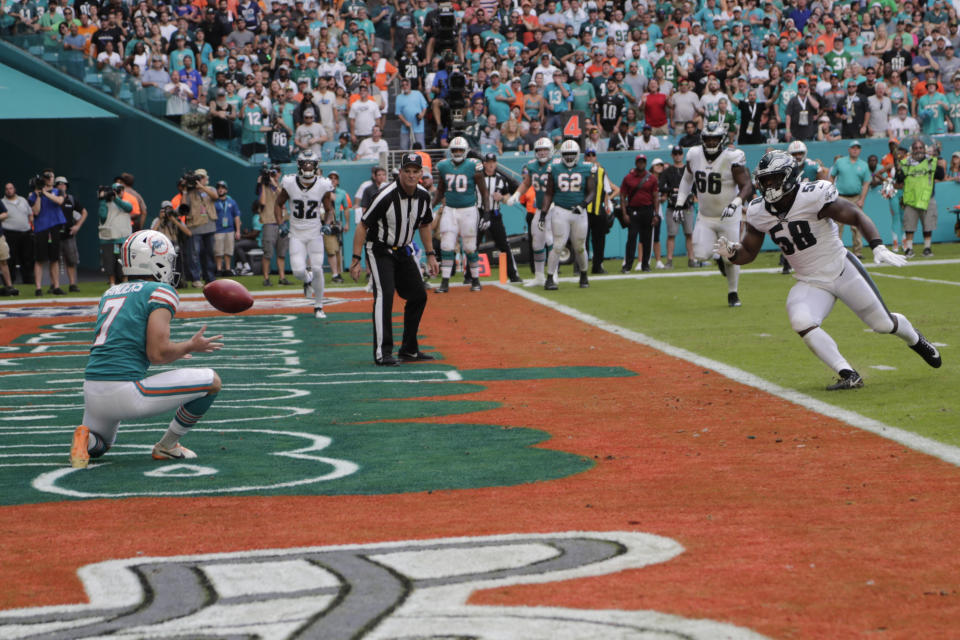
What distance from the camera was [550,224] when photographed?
1922cm

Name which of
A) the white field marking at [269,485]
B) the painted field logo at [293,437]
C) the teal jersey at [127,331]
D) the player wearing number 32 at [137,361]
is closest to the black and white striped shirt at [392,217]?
the painted field logo at [293,437]

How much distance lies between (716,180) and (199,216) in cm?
1040

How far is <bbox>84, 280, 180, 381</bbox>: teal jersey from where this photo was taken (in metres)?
7.17

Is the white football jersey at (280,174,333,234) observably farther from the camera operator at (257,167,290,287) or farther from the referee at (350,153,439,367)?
the camera operator at (257,167,290,287)

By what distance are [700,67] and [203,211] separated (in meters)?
11.2

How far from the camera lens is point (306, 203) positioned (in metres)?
16.5

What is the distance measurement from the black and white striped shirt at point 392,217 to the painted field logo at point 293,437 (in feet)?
4.03

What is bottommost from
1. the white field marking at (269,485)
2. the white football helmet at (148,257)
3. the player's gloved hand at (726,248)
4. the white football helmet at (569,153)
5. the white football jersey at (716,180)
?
the white field marking at (269,485)

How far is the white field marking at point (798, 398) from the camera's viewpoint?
7.07m

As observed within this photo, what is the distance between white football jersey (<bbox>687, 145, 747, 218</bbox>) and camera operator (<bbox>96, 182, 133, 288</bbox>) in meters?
9.95

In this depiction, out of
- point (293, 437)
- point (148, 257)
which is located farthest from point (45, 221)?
point (148, 257)

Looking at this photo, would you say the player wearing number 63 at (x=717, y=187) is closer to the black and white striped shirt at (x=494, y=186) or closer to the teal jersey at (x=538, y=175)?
the teal jersey at (x=538, y=175)

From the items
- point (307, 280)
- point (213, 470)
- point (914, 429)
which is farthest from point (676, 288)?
point (213, 470)

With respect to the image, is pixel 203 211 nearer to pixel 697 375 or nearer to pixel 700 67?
pixel 700 67
